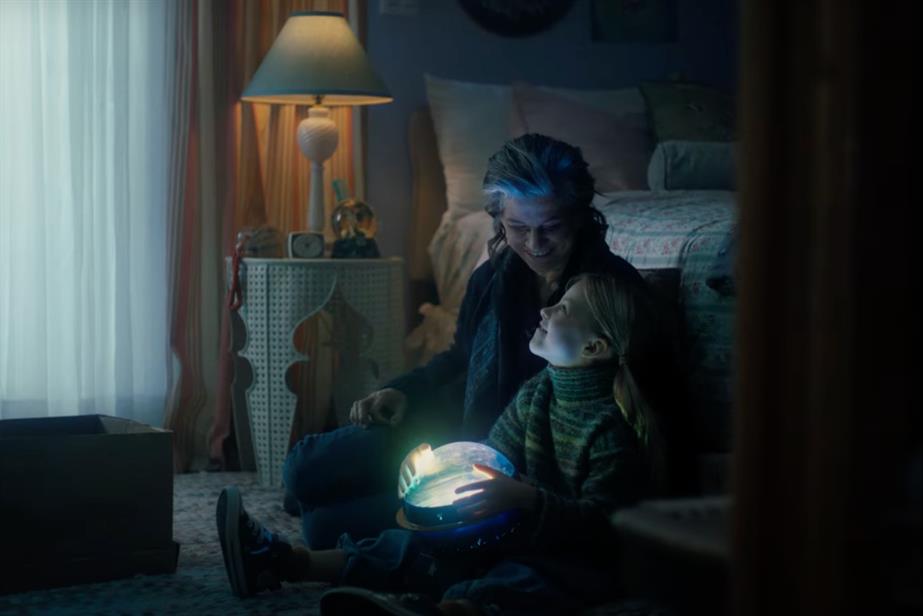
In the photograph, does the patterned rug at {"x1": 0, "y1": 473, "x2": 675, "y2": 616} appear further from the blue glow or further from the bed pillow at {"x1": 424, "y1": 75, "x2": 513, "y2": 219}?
the bed pillow at {"x1": 424, "y1": 75, "x2": 513, "y2": 219}

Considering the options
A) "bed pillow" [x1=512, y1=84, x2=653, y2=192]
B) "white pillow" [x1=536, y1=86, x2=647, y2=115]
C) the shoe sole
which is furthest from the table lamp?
the shoe sole

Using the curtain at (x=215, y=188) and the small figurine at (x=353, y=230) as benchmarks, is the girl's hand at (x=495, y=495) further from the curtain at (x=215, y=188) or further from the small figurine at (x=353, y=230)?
the curtain at (x=215, y=188)

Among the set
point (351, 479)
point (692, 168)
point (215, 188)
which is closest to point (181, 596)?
point (351, 479)

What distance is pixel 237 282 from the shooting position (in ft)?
10.1

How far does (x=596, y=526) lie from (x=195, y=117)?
6.64ft

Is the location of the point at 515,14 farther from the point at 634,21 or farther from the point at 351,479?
the point at 351,479

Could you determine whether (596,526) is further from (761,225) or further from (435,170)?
(435,170)

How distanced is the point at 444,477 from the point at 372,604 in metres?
0.22

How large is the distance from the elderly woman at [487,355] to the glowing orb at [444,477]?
30cm

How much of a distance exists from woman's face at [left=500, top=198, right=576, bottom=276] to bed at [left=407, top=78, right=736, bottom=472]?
261 mm

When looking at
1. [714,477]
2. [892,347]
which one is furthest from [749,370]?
[714,477]

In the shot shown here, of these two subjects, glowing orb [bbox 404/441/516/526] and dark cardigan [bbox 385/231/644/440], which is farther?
dark cardigan [bbox 385/231/644/440]

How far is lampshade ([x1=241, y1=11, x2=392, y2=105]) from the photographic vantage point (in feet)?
9.81

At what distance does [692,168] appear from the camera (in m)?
3.14
